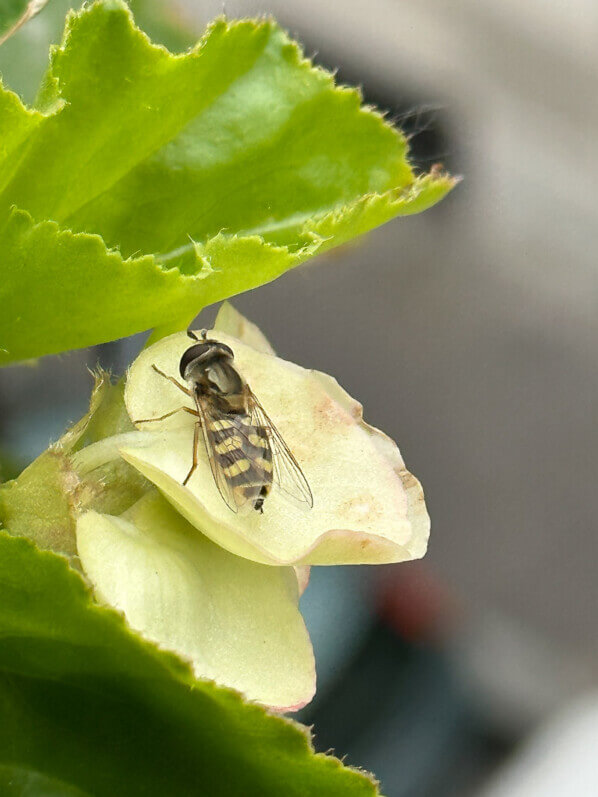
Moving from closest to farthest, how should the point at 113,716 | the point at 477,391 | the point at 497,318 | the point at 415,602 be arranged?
the point at 113,716 < the point at 415,602 < the point at 477,391 < the point at 497,318

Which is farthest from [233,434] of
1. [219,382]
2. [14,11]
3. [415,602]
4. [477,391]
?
[477,391]

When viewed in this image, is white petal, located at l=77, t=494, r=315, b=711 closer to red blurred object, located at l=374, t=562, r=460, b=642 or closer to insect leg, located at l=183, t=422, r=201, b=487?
insect leg, located at l=183, t=422, r=201, b=487

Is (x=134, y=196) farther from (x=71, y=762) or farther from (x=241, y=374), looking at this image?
(x=71, y=762)

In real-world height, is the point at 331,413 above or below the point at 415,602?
above

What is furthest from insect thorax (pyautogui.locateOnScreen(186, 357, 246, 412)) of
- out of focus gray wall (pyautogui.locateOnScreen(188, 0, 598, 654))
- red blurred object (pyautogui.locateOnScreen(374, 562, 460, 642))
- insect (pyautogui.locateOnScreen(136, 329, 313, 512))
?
out of focus gray wall (pyautogui.locateOnScreen(188, 0, 598, 654))

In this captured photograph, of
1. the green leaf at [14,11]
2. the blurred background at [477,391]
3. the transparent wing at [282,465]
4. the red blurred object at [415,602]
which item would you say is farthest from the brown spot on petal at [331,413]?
the red blurred object at [415,602]

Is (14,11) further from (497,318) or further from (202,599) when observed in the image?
(497,318)

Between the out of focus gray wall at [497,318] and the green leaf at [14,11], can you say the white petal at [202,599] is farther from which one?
the out of focus gray wall at [497,318]
